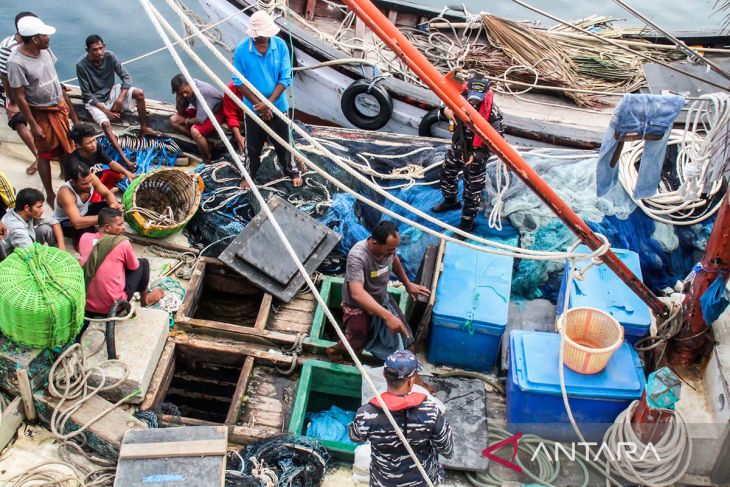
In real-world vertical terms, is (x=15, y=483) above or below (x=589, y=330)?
below

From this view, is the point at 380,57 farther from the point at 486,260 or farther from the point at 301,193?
the point at 486,260

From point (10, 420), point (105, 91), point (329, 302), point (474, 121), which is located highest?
point (474, 121)

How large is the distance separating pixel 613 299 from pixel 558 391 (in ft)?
3.20

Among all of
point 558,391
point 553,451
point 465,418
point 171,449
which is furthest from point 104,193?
point 553,451

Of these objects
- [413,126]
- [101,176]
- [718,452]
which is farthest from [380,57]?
[718,452]

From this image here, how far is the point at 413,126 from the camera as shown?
8461 mm

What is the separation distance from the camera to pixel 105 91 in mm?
7680

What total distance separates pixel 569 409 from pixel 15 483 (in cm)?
343

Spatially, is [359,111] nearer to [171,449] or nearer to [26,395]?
[26,395]

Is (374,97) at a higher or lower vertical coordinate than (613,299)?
higher

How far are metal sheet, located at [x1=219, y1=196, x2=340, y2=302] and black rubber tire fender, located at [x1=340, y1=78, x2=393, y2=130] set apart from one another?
7.77 feet

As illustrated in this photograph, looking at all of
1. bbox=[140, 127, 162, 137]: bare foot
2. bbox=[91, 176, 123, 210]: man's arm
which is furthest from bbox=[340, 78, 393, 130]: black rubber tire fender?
bbox=[91, 176, 123, 210]: man's arm

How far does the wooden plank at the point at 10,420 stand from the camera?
15.6 feet

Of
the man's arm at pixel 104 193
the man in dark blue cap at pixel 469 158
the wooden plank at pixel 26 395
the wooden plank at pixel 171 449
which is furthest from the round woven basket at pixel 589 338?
the man's arm at pixel 104 193
